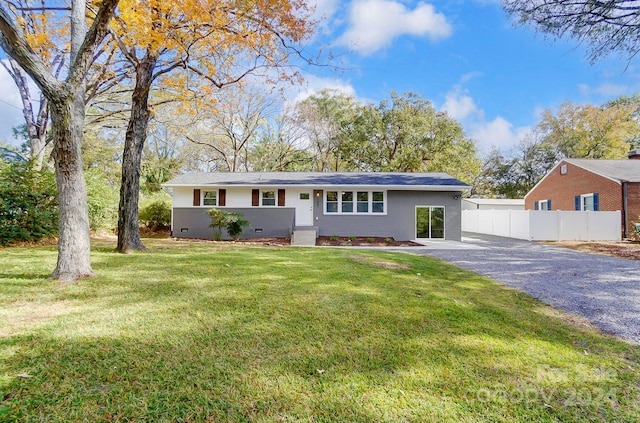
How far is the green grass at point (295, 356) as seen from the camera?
6.41ft

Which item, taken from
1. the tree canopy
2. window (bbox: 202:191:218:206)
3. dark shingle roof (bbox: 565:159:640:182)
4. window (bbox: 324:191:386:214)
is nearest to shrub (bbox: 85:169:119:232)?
window (bbox: 202:191:218:206)

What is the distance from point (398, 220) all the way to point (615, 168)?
14228 millimetres

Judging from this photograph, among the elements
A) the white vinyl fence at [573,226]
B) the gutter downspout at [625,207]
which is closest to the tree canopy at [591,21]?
the white vinyl fence at [573,226]

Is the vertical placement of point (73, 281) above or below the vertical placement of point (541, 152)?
below

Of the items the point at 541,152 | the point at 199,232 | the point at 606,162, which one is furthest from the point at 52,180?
the point at 541,152

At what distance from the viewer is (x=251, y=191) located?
15.3m

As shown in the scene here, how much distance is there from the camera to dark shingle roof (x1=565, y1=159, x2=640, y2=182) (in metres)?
16.0

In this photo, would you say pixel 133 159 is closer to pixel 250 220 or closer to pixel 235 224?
pixel 235 224

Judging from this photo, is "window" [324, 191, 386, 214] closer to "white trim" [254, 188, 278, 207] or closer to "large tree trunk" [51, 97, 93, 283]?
"white trim" [254, 188, 278, 207]

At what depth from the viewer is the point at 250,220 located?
15.2 m

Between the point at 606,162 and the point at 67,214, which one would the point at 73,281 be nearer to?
the point at 67,214

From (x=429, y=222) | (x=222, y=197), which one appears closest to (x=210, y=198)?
(x=222, y=197)

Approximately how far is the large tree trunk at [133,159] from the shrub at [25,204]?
4262 mm

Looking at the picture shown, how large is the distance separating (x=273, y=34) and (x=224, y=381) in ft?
28.0
